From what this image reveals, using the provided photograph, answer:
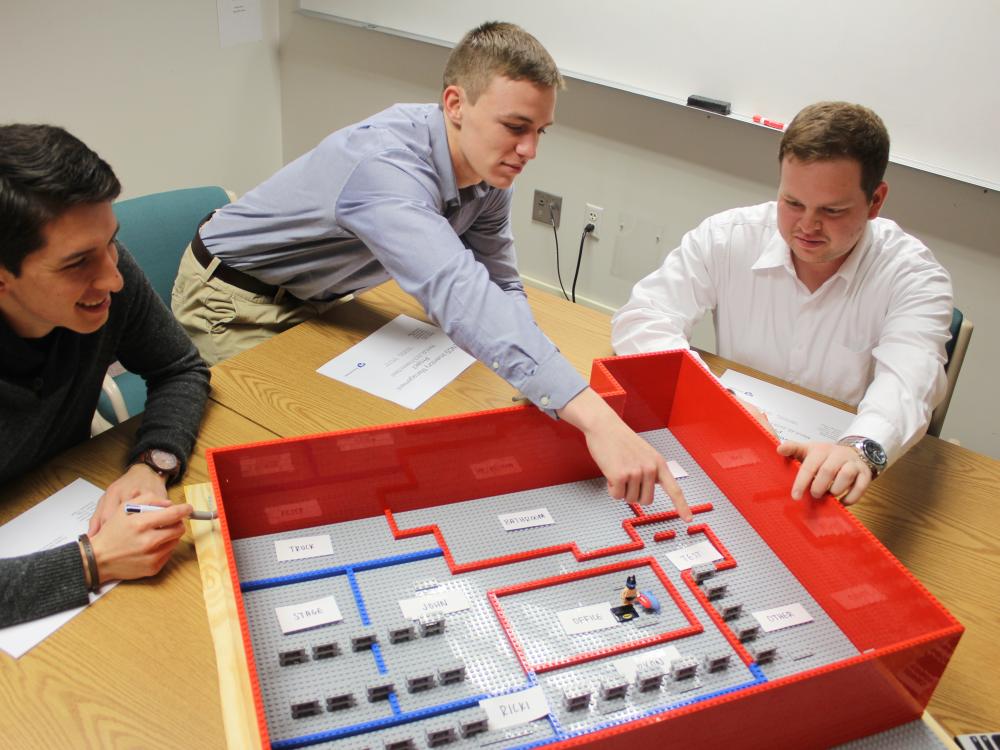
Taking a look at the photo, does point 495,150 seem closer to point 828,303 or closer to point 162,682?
point 828,303

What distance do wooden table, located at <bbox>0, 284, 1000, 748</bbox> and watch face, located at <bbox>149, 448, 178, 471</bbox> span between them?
0.04 meters

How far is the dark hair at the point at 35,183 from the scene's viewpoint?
3.34ft

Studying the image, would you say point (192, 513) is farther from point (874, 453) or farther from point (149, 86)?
point (149, 86)

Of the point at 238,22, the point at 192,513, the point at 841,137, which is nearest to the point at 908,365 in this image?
the point at 841,137

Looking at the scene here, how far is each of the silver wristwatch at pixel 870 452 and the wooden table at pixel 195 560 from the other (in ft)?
0.34

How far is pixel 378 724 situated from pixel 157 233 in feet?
4.66

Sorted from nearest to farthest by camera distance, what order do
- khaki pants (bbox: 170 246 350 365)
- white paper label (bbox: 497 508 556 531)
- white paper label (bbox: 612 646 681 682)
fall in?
white paper label (bbox: 612 646 681 682), white paper label (bbox: 497 508 556 531), khaki pants (bbox: 170 246 350 365)

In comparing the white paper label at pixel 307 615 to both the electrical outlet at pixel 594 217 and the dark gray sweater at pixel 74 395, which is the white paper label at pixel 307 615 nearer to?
the dark gray sweater at pixel 74 395

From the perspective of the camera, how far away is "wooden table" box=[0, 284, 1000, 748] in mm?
932

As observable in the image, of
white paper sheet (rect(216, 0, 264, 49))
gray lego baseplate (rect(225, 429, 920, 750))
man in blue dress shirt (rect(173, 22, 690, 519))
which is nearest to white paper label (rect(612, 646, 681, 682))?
gray lego baseplate (rect(225, 429, 920, 750))

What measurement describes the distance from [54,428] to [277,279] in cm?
66

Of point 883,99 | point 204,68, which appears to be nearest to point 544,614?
point 883,99

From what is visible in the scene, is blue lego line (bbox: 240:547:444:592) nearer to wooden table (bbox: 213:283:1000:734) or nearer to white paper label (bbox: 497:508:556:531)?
white paper label (bbox: 497:508:556:531)

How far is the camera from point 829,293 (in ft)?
5.74
